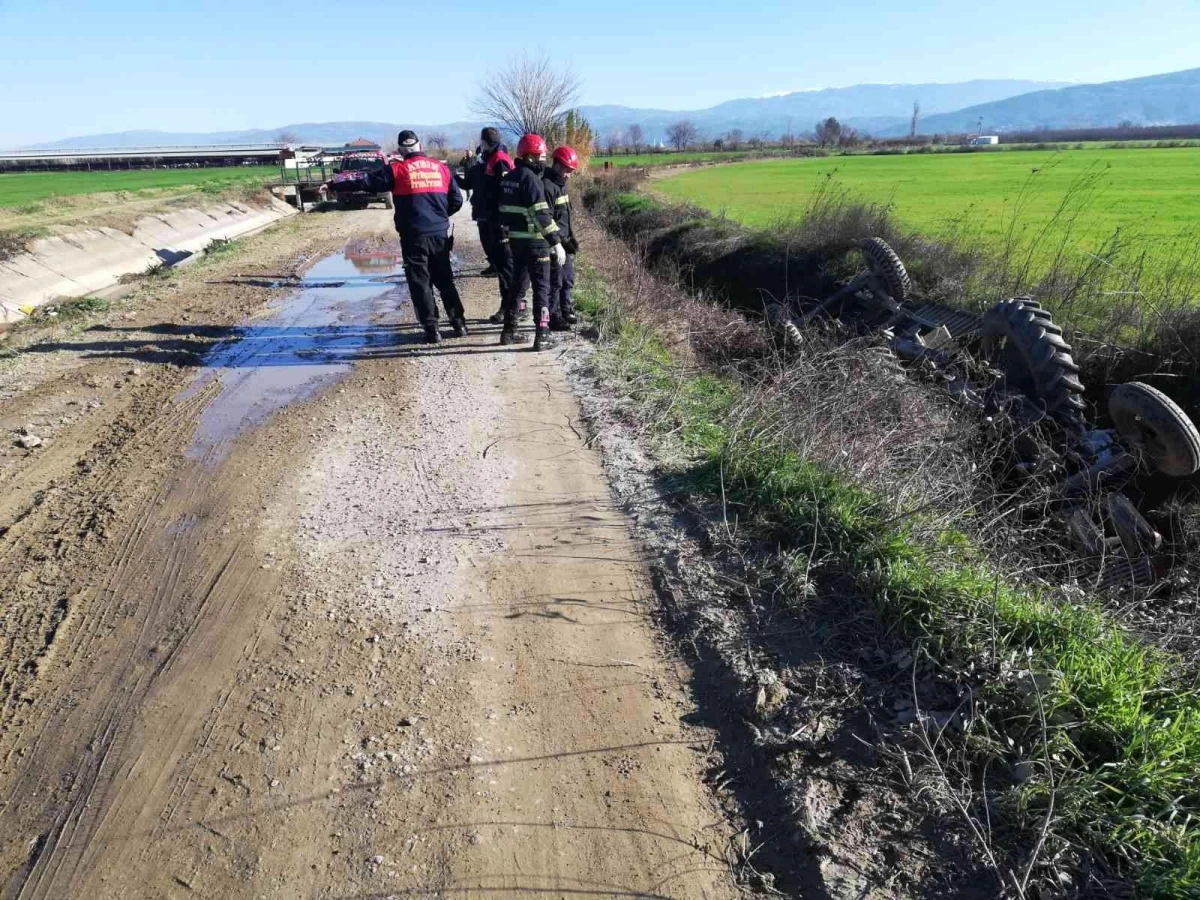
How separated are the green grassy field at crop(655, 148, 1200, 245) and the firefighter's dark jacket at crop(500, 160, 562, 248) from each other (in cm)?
606

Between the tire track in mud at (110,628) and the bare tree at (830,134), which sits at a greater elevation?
the tire track in mud at (110,628)

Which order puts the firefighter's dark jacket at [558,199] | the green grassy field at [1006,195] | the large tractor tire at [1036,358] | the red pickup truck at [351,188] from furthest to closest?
the red pickup truck at [351,188], the green grassy field at [1006,195], the firefighter's dark jacket at [558,199], the large tractor tire at [1036,358]

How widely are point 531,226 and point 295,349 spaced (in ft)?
10.2

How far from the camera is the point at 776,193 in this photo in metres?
25.6

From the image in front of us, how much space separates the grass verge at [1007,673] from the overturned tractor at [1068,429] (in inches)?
28.8

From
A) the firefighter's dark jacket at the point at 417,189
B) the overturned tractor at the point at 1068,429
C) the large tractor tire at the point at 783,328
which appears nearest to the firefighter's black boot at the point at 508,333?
the firefighter's dark jacket at the point at 417,189

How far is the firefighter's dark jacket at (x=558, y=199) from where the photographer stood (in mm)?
8297

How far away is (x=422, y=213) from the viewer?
322 inches

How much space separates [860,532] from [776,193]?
23.9 metres

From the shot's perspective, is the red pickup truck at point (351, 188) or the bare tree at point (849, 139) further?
the bare tree at point (849, 139)

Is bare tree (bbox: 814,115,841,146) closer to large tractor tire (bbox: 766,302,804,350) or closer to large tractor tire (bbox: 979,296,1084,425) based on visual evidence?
large tractor tire (bbox: 766,302,804,350)

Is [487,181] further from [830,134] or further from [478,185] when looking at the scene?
[830,134]

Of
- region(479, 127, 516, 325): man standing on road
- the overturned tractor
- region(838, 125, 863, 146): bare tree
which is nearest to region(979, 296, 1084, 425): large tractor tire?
the overturned tractor

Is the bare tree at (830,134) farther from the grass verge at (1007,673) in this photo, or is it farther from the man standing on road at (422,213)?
the grass verge at (1007,673)
